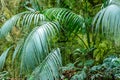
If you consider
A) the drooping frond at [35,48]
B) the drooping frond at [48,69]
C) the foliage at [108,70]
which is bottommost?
the foliage at [108,70]

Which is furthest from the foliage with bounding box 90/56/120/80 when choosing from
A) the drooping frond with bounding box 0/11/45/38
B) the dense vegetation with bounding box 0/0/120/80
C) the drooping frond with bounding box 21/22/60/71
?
the drooping frond with bounding box 0/11/45/38

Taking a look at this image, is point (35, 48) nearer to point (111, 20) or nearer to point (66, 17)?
point (111, 20)

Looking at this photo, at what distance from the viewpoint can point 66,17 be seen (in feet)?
10.7

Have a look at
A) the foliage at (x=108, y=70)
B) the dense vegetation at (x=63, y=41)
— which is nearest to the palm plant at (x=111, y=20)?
the dense vegetation at (x=63, y=41)

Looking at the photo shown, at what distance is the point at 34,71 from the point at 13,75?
1.51m

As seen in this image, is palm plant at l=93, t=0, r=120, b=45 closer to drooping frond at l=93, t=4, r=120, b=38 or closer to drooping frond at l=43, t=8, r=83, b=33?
drooping frond at l=93, t=4, r=120, b=38

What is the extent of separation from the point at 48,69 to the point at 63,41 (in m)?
1.26

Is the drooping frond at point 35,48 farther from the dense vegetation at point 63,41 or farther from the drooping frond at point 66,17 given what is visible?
the drooping frond at point 66,17

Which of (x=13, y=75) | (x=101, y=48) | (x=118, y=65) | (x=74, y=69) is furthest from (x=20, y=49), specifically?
(x=13, y=75)

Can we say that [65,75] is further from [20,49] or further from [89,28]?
[20,49]

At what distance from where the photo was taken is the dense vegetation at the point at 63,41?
252 cm

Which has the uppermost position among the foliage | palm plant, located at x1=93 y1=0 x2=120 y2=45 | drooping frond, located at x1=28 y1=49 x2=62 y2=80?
palm plant, located at x1=93 y1=0 x2=120 y2=45

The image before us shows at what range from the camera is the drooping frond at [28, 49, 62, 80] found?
8.70 feet

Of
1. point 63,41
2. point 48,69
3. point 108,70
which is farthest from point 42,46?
point 63,41
